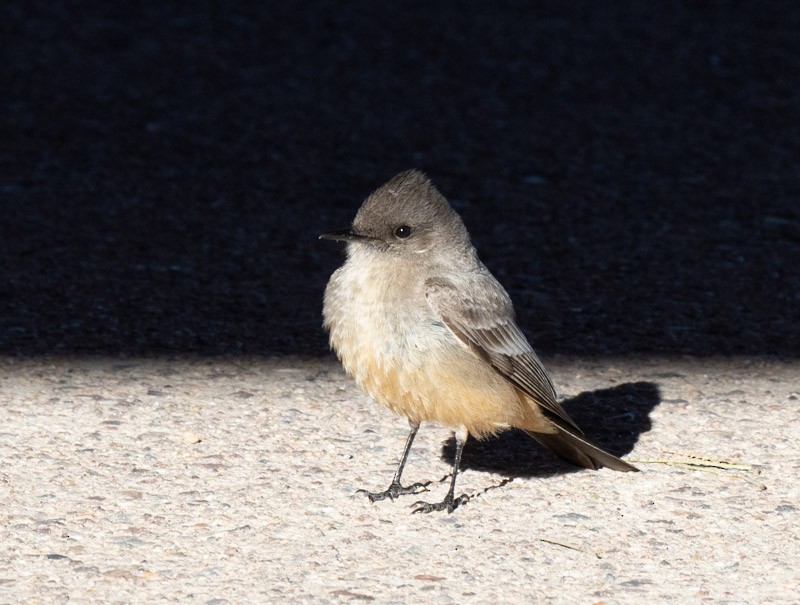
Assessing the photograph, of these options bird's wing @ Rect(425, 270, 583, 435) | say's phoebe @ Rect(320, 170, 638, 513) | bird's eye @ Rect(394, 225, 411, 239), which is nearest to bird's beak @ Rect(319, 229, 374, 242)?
say's phoebe @ Rect(320, 170, 638, 513)

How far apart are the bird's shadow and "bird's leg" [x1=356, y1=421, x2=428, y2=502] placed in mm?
329

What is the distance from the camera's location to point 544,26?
41.9 feet

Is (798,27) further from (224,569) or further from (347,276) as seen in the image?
(224,569)

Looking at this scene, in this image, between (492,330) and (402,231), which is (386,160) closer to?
(402,231)

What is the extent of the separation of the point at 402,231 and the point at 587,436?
1.35 m

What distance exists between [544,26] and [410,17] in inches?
52.2

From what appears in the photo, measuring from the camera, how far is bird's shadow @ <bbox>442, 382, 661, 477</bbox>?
18.9 feet

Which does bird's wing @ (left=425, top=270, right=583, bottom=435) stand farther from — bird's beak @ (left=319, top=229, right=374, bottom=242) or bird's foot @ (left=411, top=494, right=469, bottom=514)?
bird's foot @ (left=411, top=494, right=469, bottom=514)

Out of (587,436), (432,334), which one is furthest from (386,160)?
(432,334)

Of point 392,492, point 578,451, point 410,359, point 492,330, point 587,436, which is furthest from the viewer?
point 587,436

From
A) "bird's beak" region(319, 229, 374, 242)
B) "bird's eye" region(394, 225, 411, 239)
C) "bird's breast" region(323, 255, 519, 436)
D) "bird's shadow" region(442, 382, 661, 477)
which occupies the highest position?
"bird's eye" region(394, 225, 411, 239)

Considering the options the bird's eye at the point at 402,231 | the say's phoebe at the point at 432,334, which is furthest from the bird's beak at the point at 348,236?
the bird's eye at the point at 402,231

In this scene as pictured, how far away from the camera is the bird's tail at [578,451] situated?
5.52 meters

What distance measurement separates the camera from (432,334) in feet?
17.2
